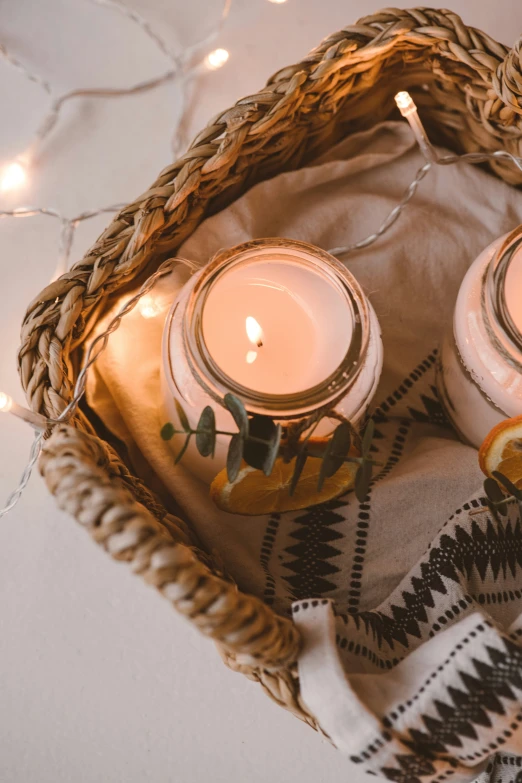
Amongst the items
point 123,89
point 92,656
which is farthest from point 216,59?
point 92,656

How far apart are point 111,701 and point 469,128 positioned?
1.63 ft

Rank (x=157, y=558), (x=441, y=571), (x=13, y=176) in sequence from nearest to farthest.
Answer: (x=157, y=558)
(x=441, y=571)
(x=13, y=176)

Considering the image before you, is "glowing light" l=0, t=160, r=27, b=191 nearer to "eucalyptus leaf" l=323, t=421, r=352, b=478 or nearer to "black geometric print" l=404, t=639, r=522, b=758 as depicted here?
"eucalyptus leaf" l=323, t=421, r=352, b=478

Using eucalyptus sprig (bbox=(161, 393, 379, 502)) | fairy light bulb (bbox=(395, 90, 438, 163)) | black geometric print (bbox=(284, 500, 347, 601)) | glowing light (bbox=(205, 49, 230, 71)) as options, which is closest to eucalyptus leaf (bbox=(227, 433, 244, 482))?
eucalyptus sprig (bbox=(161, 393, 379, 502))

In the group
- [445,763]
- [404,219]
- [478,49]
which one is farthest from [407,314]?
[445,763]

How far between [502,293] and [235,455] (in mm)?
178

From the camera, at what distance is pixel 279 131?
0.47 metres

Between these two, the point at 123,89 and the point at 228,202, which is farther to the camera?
the point at 123,89

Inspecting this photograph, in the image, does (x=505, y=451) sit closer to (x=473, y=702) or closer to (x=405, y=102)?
(x=473, y=702)

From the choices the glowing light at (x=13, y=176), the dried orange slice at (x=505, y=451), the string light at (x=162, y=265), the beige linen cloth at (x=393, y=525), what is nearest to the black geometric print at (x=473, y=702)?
the beige linen cloth at (x=393, y=525)

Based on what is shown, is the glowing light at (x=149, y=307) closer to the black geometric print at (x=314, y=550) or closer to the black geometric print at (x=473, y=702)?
the black geometric print at (x=314, y=550)

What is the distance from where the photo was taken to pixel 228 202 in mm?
504

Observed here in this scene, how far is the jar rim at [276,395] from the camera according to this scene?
37 cm

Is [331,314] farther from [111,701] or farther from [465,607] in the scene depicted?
[111,701]
